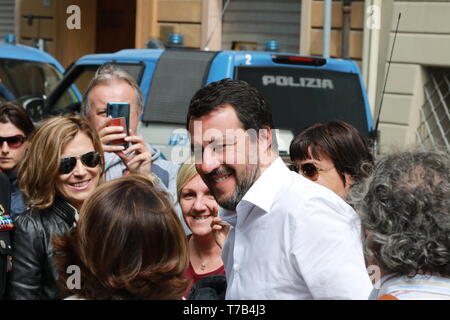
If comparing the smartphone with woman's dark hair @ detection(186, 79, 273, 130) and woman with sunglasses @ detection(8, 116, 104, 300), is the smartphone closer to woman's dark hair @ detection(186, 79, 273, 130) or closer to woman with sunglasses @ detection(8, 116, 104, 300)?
woman with sunglasses @ detection(8, 116, 104, 300)

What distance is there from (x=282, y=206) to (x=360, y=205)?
0.28m

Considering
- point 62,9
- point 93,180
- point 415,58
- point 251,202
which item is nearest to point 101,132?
point 93,180

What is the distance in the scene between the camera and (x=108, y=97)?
14.6ft

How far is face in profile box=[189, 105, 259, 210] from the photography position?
8.91ft

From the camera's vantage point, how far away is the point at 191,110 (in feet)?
9.46

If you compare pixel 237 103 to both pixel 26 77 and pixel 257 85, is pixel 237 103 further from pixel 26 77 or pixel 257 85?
pixel 26 77

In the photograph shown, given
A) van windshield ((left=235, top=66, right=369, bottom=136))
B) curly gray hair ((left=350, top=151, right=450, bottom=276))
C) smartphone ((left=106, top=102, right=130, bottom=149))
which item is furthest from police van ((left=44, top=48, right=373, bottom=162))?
curly gray hair ((left=350, top=151, right=450, bottom=276))

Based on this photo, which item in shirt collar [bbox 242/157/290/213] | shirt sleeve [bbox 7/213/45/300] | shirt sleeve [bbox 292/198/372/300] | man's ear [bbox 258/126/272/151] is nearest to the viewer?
shirt sleeve [bbox 292/198/372/300]

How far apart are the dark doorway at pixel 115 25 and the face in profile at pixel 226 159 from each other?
949cm

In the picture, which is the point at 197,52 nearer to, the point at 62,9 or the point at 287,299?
the point at 287,299

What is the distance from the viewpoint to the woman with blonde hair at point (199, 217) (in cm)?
384

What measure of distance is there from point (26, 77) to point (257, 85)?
13.2 ft

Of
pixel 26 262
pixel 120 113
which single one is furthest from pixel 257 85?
pixel 26 262

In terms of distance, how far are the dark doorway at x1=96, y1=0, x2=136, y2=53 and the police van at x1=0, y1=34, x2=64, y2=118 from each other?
193cm
